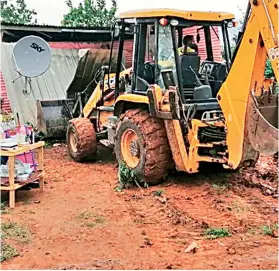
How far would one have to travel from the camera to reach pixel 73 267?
4184 millimetres

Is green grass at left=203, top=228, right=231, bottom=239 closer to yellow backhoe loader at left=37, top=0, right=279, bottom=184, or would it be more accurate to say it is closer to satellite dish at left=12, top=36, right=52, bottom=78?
yellow backhoe loader at left=37, top=0, right=279, bottom=184

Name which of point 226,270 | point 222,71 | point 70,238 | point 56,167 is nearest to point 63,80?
point 56,167

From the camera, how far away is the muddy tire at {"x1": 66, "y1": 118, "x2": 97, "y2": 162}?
27.5 ft

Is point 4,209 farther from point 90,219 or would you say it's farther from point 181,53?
point 181,53

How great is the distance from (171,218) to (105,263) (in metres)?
1.39

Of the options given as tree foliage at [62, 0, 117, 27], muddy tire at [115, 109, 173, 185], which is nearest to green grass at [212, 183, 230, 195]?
muddy tire at [115, 109, 173, 185]

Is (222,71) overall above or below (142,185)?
above

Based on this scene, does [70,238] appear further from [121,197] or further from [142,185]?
[142,185]

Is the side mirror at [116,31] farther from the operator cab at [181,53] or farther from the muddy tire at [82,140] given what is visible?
the muddy tire at [82,140]

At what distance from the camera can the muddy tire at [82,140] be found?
838cm

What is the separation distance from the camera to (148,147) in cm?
661

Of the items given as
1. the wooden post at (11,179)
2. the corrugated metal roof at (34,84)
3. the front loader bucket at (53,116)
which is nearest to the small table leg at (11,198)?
the wooden post at (11,179)

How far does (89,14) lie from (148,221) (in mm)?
14781

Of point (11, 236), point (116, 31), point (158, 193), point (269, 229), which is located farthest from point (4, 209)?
point (116, 31)
